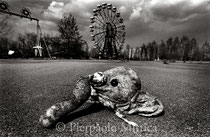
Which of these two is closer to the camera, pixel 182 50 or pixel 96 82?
pixel 96 82

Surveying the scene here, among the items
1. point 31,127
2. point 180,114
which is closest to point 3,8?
point 31,127

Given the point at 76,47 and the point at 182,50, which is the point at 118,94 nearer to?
Answer: the point at 76,47

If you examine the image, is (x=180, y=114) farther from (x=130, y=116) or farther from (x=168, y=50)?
(x=168, y=50)

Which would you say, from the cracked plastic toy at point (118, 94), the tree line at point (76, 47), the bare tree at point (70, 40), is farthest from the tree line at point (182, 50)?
the cracked plastic toy at point (118, 94)

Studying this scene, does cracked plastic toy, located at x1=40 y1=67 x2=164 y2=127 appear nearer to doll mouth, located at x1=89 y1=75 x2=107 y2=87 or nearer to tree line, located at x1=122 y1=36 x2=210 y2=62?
doll mouth, located at x1=89 y1=75 x2=107 y2=87

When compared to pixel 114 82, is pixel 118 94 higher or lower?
lower

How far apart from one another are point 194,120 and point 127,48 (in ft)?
329

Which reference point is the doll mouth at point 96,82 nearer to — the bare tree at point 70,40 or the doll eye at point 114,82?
the doll eye at point 114,82

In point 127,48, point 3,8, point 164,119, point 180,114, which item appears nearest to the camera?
point 164,119

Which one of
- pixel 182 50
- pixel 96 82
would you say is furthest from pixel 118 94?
pixel 182 50

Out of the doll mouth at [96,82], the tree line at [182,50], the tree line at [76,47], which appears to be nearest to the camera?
the doll mouth at [96,82]

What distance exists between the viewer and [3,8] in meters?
18.3

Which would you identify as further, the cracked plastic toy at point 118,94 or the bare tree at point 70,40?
the bare tree at point 70,40

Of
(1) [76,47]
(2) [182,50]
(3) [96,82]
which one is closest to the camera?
(3) [96,82]
